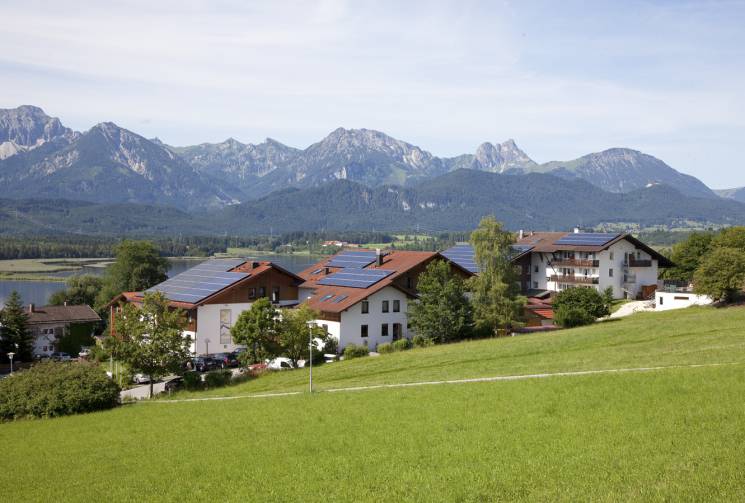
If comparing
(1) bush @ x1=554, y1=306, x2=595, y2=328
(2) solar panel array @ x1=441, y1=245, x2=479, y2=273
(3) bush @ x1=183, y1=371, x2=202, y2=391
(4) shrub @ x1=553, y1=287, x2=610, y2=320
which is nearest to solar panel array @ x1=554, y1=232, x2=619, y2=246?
(2) solar panel array @ x1=441, y1=245, x2=479, y2=273

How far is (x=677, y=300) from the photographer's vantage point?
6028 centimetres

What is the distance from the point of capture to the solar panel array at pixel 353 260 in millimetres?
69438

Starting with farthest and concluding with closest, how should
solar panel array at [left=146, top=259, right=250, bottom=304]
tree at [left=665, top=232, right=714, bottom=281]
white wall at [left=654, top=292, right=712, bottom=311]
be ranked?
tree at [left=665, top=232, right=714, bottom=281] < solar panel array at [left=146, top=259, right=250, bottom=304] < white wall at [left=654, top=292, right=712, bottom=311]

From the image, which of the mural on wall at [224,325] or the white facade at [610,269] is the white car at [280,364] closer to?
the mural on wall at [224,325]

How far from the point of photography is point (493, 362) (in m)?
36.0

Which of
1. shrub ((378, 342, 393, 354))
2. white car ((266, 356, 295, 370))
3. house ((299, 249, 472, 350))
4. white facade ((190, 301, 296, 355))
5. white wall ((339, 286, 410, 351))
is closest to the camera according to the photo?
white car ((266, 356, 295, 370))

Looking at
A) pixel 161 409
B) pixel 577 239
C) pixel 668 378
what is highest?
pixel 577 239

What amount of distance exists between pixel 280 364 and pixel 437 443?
31.5 meters

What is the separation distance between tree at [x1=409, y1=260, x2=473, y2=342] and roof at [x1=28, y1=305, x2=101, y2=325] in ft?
148

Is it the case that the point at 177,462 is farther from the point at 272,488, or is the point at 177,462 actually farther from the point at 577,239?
the point at 577,239

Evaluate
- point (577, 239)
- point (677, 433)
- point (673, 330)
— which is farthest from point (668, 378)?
point (577, 239)

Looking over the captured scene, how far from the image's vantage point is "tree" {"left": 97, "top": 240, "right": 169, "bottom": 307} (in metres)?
93.6

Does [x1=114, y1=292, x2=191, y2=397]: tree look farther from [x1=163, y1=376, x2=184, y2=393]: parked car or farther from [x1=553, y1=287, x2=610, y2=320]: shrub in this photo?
[x1=553, y1=287, x2=610, y2=320]: shrub

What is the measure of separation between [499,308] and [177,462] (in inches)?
1460
